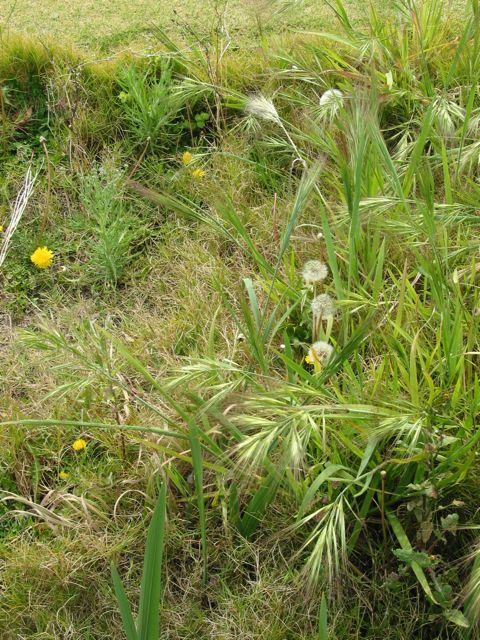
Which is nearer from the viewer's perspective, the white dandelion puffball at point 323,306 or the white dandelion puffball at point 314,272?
the white dandelion puffball at point 323,306

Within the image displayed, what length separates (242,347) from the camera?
80.9 inches

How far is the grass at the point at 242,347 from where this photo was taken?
62.9 inches

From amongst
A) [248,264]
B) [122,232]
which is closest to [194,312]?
[248,264]

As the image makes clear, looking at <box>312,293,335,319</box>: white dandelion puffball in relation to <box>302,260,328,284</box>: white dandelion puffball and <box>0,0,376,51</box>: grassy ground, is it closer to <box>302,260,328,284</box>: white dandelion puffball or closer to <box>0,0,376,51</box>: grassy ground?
<box>302,260,328,284</box>: white dandelion puffball

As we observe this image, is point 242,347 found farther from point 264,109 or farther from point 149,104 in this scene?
point 149,104

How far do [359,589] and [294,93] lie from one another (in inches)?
65.5

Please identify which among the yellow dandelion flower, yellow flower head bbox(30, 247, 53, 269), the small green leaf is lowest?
the small green leaf

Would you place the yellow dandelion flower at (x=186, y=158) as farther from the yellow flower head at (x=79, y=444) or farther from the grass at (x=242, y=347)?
the yellow flower head at (x=79, y=444)

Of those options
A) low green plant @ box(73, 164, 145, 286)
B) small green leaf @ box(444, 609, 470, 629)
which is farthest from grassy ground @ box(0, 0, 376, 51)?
small green leaf @ box(444, 609, 470, 629)

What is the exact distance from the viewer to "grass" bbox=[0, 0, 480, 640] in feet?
5.24

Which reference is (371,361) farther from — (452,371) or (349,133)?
(349,133)

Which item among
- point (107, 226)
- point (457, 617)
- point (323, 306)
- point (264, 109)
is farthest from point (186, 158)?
point (457, 617)

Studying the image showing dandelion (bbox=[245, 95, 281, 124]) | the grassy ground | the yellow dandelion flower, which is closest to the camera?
dandelion (bbox=[245, 95, 281, 124])

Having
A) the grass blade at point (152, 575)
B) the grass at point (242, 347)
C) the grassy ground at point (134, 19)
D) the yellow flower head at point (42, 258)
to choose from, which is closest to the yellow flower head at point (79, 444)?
the grass at point (242, 347)
